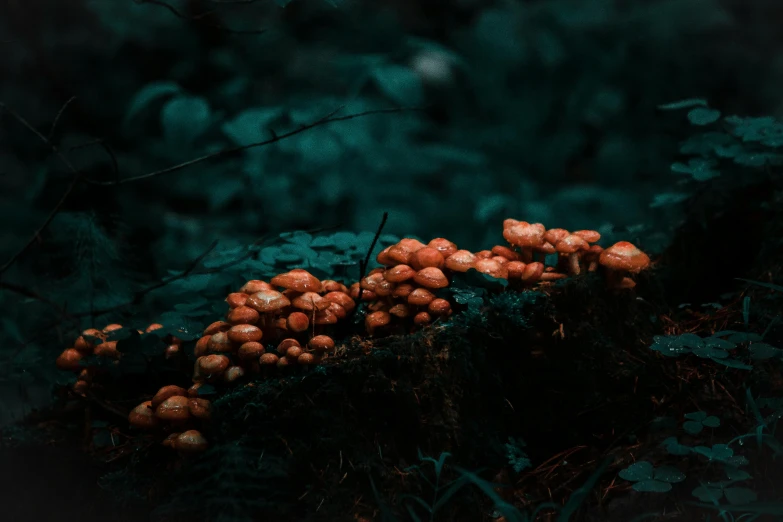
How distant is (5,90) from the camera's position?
3266mm

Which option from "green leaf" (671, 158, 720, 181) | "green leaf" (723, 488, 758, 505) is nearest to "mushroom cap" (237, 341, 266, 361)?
"green leaf" (723, 488, 758, 505)

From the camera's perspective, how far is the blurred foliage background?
325 centimetres

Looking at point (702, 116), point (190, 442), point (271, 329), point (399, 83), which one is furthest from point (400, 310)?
point (702, 116)

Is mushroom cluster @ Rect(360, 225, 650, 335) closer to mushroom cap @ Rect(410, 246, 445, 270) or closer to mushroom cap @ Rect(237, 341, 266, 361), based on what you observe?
mushroom cap @ Rect(410, 246, 445, 270)

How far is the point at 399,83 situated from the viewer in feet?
10.4

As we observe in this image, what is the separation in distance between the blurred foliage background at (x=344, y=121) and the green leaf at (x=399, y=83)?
1cm

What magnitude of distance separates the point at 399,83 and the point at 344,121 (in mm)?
401

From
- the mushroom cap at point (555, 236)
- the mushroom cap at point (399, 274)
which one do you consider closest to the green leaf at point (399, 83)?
the mushroom cap at point (555, 236)

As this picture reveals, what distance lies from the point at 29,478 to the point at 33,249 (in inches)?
57.8

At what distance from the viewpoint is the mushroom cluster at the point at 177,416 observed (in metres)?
1.87

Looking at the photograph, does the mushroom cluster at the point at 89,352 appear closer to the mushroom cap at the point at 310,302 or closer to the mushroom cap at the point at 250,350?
the mushroom cap at the point at 250,350

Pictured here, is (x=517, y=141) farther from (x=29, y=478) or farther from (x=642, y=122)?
(x=29, y=478)

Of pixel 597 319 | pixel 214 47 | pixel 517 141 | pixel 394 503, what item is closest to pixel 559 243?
pixel 597 319

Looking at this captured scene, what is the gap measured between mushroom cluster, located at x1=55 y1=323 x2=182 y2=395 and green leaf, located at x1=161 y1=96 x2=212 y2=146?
4.56ft
